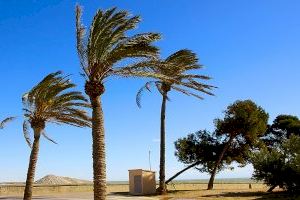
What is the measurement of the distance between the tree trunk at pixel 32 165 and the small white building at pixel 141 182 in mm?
15823

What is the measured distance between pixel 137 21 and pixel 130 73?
196 centimetres

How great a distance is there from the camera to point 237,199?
28.7m

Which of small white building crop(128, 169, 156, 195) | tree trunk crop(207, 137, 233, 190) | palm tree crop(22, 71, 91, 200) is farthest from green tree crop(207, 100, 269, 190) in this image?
Answer: palm tree crop(22, 71, 91, 200)

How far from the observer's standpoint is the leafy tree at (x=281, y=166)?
96.9ft

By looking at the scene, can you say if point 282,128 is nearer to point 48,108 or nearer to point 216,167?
point 216,167

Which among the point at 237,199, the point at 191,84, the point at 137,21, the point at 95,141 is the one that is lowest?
the point at 237,199

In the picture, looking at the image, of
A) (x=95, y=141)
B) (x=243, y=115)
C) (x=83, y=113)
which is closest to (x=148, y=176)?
(x=243, y=115)

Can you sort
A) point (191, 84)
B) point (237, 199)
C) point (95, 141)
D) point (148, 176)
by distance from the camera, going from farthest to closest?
point (148, 176), point (237, 199), point (191, 84), point (95, 141)

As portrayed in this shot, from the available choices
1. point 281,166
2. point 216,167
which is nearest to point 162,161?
point 216,167

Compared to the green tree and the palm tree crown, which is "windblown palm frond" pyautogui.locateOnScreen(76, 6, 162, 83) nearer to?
the palm tree crown

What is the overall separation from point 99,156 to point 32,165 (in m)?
8.99

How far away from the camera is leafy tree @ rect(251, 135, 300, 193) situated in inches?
1163

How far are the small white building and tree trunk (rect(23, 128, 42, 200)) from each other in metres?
15.8

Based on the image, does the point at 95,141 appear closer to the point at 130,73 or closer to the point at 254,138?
the point at 130,73
